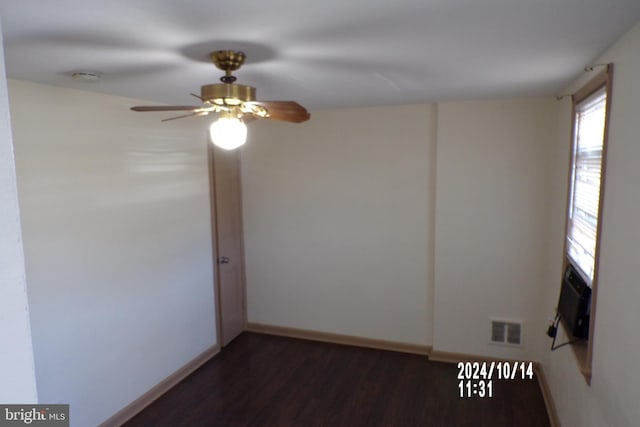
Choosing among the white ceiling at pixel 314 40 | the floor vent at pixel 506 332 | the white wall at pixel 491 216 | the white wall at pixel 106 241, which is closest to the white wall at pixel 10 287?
the white ceiling at pixel 314 40

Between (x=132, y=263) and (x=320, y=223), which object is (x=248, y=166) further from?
(x=132, y=263)

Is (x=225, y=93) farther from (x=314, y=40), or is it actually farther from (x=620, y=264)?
(x=620, y=264)

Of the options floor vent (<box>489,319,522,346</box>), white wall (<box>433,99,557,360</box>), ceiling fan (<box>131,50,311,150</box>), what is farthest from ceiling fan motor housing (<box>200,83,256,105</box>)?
floor vent (<box>489,319,522,346</box>)

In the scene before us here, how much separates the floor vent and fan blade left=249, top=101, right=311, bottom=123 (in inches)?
108

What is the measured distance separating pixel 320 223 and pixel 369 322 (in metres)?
1.09

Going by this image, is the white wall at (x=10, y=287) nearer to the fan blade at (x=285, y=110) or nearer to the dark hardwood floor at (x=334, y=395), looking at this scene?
the fan blade at (x=285, y=110)

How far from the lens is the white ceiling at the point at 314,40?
1313 mm

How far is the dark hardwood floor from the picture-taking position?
121 inches

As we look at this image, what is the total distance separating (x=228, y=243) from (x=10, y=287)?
3534mm

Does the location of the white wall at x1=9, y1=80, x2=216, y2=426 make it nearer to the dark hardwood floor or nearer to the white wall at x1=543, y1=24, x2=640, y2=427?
the dark hardwood floor

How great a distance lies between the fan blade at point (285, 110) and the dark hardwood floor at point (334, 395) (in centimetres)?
223

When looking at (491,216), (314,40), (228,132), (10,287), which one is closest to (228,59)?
(228,132)

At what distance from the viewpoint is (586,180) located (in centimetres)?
239

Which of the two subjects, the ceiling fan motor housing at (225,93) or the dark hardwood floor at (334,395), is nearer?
the ceiling fan motor housing at (225,93)
